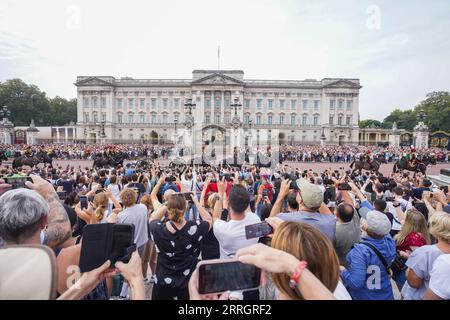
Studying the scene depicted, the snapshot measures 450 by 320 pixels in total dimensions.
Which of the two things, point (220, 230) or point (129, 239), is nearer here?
point (129, 239)

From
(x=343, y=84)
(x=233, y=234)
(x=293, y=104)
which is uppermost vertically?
(x=343, y=84)

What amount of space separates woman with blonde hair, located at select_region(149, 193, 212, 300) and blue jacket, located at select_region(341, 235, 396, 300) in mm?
1683

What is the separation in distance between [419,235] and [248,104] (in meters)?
74.6

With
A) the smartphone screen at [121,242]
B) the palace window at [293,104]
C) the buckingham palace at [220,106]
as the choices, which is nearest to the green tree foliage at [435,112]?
the buckingham palace at [220,106]

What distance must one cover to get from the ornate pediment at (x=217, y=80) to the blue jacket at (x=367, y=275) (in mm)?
73070

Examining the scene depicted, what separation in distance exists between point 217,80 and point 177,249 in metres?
72.9

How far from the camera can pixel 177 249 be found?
3.47 meters

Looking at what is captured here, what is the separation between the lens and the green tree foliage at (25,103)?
7679cm

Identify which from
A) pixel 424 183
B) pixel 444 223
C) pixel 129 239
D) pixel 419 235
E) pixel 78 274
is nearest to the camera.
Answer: pixel 129 239

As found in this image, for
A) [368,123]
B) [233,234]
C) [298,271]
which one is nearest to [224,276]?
→ [298,271]

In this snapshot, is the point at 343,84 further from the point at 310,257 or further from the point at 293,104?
the point at 310,257
